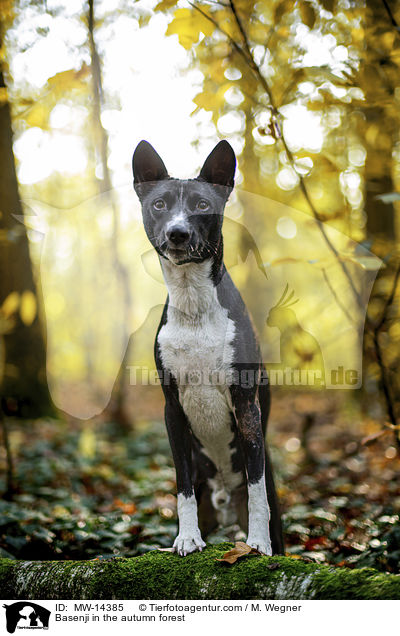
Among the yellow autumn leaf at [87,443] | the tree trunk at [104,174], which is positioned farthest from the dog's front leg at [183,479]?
the yellow autumn leaf at [87,443]

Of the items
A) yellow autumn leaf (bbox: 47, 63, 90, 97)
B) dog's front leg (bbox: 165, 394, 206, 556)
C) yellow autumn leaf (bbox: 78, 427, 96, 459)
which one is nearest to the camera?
dog's front leg (bbox: 165, 394, 206, 556)

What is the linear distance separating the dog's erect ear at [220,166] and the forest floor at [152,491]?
2123 millimetres

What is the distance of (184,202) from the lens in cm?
273

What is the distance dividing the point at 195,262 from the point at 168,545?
8.59 feet

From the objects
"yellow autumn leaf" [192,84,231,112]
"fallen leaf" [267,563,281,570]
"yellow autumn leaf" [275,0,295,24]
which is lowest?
"fallen leaf" [267,563,281,570]

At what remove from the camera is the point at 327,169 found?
160 inches

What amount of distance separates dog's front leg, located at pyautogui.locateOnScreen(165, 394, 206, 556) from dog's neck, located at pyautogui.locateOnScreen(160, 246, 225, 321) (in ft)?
1.86

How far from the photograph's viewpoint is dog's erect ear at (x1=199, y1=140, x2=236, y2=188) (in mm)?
2863

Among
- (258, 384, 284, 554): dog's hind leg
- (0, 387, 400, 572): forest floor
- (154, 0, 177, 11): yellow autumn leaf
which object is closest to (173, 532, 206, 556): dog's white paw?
(258, 384, 284, 554): dog's hind leg

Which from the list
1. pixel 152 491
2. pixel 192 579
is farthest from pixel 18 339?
pixel 192 579

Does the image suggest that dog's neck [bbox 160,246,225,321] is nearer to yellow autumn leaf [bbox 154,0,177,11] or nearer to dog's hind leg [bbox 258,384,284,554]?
dog's hind leg [bbox 258,384,284,554]

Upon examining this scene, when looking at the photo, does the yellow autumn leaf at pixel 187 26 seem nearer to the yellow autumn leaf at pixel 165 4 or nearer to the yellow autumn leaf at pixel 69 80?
the yellow autumn leaf at pixel 165 4
